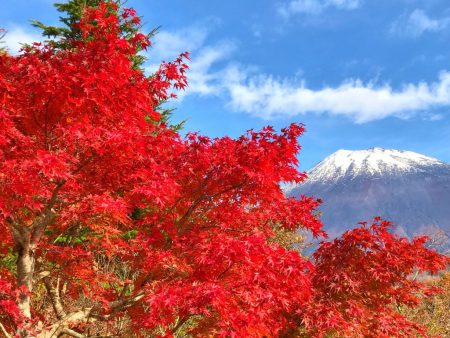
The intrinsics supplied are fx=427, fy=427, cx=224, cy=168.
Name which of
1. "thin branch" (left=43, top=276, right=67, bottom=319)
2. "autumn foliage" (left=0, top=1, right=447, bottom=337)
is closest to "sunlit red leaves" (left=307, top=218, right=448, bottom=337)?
"autumn foliage" (left=0, top=1, right=447, bottom=337)

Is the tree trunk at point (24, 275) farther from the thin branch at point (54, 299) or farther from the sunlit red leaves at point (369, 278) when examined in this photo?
the sunlit red leaves at point (369, 278)

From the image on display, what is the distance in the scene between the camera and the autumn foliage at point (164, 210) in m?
5.81

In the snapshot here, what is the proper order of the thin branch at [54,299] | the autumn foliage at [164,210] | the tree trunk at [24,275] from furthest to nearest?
the thin branch at [54,299] → the tree trunk at [24,275] → the autumn foliage at [164,210]

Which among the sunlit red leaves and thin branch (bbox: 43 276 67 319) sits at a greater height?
the sunlit red leaves

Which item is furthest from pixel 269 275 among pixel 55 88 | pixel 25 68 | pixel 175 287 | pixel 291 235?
pixel 291 235

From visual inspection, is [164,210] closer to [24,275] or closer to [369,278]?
[24,275]

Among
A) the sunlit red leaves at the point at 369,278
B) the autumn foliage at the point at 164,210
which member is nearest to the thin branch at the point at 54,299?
the autumn foliage at the point at 164,210

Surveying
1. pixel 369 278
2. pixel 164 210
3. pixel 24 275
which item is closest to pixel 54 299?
pixel 24 275

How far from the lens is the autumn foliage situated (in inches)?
229

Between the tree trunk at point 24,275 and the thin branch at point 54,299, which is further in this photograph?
the thin branch at point 54,299

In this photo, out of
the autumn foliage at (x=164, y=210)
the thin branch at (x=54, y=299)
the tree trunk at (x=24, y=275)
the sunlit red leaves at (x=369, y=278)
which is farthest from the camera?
the thin branch at (x=54, y=299)

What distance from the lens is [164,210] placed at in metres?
7.44

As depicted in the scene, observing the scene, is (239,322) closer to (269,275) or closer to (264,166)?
(269,275)

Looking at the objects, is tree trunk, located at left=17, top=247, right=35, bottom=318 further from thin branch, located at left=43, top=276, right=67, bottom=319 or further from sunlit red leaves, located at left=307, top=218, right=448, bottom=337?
→ sunlit red leaves, located at left=307, top=218, right=448, bottom=337
